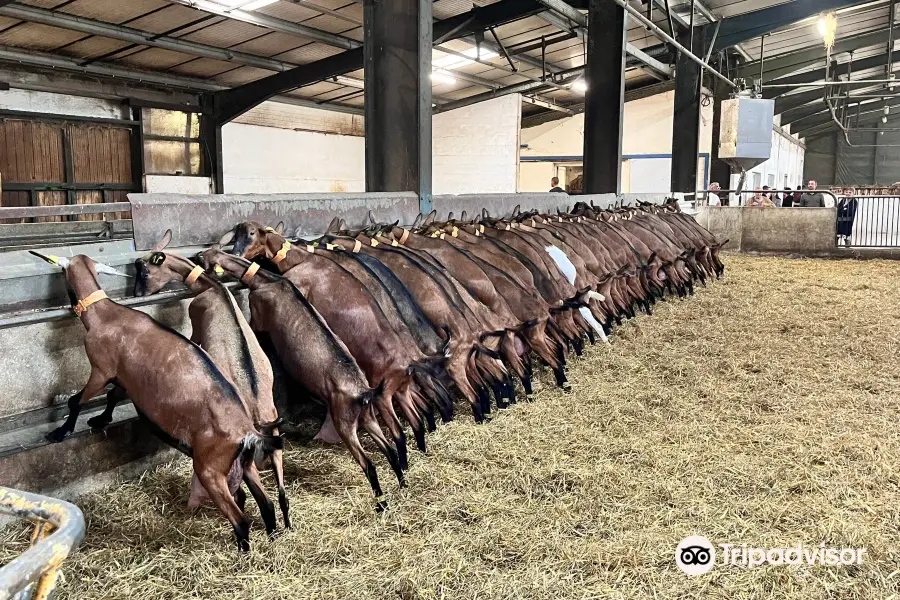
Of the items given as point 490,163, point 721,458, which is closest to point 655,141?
point 490,163

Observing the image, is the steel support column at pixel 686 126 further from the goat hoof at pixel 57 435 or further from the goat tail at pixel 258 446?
the goat hoof at pixel 57 435

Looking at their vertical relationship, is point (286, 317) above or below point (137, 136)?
below

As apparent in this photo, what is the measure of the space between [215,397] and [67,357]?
856 mm

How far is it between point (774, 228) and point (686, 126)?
8.93ft

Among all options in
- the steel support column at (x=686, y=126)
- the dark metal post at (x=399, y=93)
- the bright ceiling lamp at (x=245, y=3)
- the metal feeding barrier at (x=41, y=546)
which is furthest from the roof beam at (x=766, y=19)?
the metal feeding barrier at (x=41, y=546)

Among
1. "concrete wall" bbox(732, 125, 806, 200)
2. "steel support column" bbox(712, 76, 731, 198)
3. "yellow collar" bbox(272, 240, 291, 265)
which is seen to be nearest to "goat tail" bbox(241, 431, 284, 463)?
"yellow collar" bbox(272, 240, 291, 265)

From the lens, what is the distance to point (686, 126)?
14.4 meters

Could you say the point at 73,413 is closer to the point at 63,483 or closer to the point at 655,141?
the point at 63,483

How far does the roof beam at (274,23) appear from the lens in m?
8.55

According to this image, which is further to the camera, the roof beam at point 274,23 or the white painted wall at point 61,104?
the white painted wall at point 61,104

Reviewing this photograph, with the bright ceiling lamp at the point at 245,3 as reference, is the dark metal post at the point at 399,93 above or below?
below

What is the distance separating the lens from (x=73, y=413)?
272cm

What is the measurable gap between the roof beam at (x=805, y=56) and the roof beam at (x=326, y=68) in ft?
33.9

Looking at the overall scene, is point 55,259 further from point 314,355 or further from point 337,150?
point 337,150
